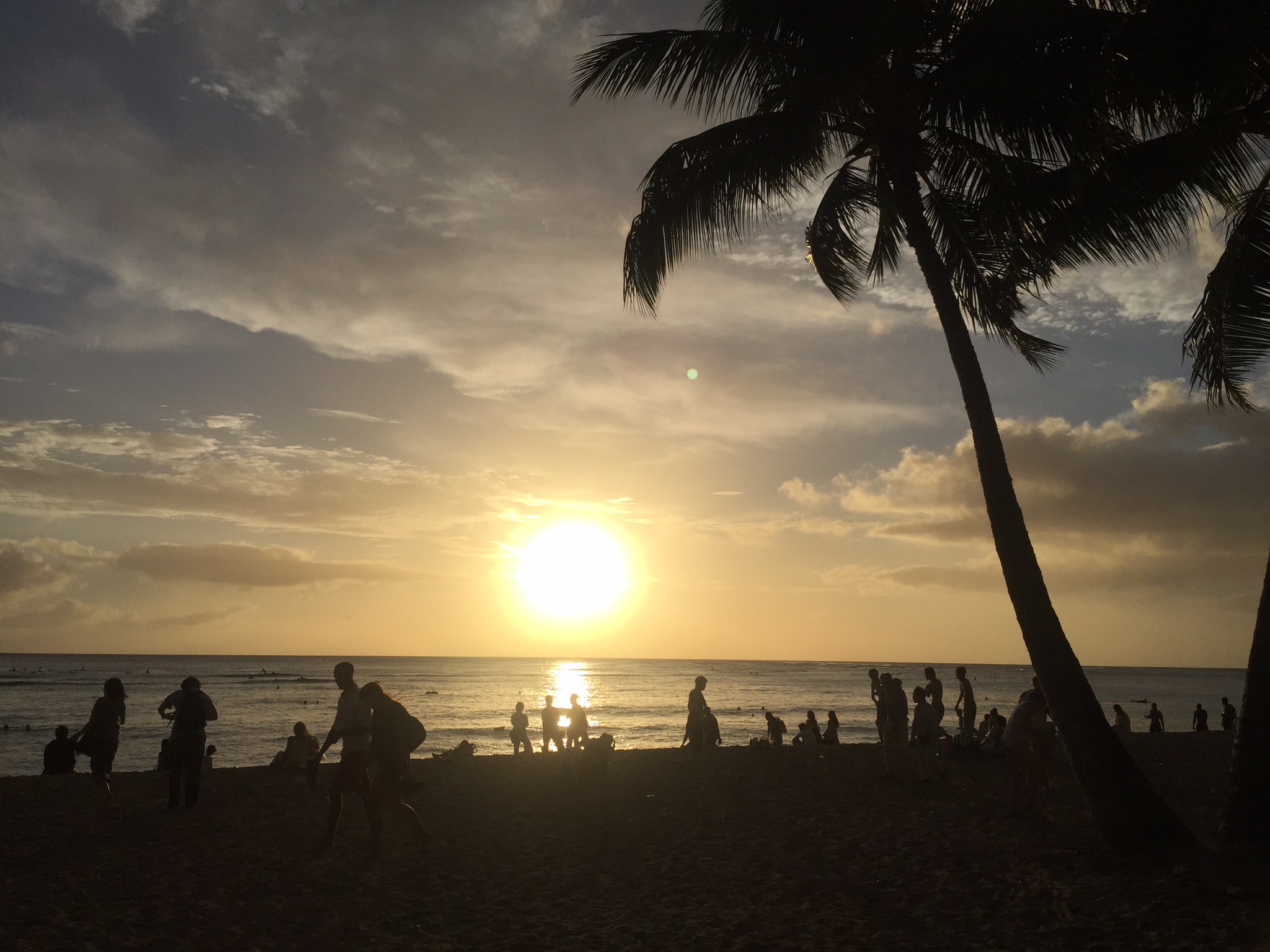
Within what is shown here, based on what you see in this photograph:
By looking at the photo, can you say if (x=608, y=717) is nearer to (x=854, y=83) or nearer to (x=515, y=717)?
(x=515, y=717)

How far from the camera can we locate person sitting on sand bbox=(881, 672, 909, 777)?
12.4 metres

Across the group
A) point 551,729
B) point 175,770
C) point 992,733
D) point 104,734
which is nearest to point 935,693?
point 992,733

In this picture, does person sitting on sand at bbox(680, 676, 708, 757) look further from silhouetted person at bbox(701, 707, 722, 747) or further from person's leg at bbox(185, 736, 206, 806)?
person's leg at bbox(185, 736, 206, 806)

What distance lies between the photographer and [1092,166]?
7359 millimetres

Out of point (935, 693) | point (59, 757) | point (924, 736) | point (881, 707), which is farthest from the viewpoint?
point (935, 693)

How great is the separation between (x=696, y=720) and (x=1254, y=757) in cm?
1085

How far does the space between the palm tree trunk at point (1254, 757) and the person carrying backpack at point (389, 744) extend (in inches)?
292

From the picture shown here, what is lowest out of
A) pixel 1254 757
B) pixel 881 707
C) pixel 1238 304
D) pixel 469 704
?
pixel 469 704

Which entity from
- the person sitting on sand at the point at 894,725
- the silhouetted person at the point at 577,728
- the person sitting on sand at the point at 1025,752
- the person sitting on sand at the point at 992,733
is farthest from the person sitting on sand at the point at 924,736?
the silhouetted person at the point at 577,728

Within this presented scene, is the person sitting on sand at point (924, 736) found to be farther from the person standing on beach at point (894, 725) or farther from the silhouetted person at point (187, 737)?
the silhouetted person at point (187, 737)

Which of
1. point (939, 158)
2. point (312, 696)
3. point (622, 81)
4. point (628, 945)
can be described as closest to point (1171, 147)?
point (939, 158)

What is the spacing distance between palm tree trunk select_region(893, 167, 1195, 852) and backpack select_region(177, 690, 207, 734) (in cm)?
981

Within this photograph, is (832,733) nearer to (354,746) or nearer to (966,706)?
(966,706)

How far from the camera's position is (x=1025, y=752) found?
9539mm
